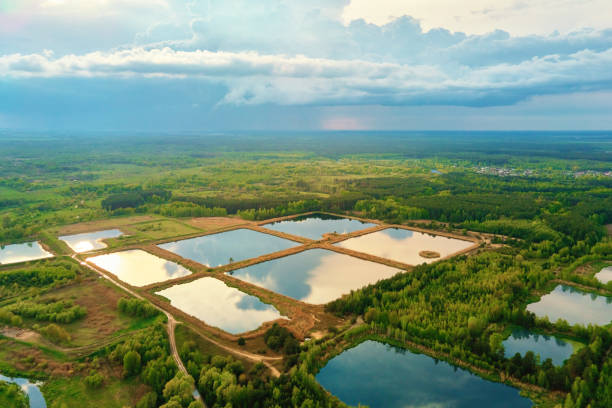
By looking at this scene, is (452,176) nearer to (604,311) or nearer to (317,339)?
(604,311)

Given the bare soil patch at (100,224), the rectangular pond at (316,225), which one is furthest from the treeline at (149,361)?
the bare soil patch at (100,224)

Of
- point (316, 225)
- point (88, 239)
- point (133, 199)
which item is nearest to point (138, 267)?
point (88, 239)

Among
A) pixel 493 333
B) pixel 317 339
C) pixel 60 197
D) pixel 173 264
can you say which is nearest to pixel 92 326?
pixel 173 264

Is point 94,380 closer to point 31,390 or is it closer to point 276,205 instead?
point 31,390

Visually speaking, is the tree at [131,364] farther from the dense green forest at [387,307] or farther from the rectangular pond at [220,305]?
the rectangular pond at [220,305]

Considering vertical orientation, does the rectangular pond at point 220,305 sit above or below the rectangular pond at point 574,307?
below
